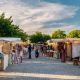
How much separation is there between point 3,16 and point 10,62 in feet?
113

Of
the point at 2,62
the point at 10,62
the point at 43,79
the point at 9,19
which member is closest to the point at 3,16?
the point at 9,19

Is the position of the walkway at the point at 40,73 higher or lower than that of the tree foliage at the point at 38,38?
lower

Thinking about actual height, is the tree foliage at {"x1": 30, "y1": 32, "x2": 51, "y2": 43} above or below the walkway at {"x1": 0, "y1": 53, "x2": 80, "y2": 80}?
above

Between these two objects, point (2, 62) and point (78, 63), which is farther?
point (78, 63)

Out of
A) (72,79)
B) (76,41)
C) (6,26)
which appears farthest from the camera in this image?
(6,26)

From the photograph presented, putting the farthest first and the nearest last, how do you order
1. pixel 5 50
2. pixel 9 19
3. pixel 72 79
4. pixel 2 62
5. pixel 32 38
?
pixel 32 38 < pixel 9 19 < pixel 5 50 < pixel 2 62 < pixel 72 79

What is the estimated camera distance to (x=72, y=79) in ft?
58.5

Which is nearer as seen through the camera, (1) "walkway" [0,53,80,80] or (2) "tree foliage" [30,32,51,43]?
(1) "walkway" [0,53,80,80]

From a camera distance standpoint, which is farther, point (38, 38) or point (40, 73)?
point (38, 38)

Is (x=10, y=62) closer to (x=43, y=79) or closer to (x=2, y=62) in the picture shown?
(x=2, y=62)

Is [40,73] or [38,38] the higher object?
[38,38]

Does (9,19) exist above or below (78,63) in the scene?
above

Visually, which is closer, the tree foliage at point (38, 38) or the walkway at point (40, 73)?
the walkway at point (40, 73)

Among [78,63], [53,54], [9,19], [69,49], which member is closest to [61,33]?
[9,19]
